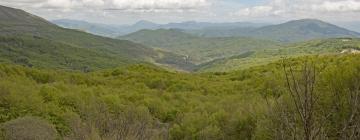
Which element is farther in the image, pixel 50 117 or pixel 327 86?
pixel 50 117

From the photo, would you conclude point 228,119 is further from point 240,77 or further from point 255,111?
point 240,77

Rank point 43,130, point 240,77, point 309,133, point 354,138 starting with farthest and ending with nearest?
point 240,77, point 43,130, point 354,138, point 309,133

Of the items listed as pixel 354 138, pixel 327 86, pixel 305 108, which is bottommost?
pixel 327 86

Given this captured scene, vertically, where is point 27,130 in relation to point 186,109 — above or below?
above

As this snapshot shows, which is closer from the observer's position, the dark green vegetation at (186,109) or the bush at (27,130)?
the dark green vegetation at (186,109)

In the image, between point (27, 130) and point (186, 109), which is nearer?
point (27, 130)

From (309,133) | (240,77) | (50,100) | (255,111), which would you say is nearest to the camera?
(309,133)

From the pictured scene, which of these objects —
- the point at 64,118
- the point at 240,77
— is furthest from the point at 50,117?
the point at 240,77

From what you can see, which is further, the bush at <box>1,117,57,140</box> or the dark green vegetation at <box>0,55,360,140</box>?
the bush at <box>1,117,57,140</box>
